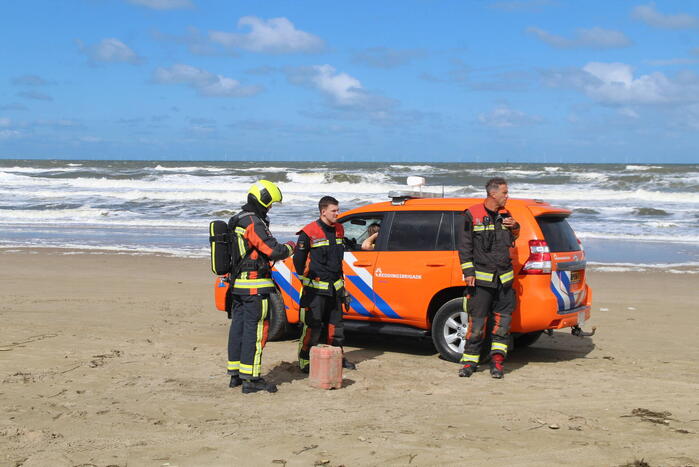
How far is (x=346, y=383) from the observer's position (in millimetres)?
6418

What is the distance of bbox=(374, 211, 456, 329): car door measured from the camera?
7.22 meters

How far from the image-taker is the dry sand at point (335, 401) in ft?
15.2

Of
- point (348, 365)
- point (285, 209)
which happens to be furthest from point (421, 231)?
point (285, 209)

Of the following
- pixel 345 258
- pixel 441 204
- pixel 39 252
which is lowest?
pixel 39 252

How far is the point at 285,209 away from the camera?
1213 inches

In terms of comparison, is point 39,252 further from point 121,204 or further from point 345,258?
point 121,204

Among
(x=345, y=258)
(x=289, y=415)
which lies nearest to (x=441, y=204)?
(x=345, y=258)

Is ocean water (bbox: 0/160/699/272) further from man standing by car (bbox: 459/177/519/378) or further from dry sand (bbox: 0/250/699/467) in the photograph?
man standing by car (bbox: 459/177/519/378)

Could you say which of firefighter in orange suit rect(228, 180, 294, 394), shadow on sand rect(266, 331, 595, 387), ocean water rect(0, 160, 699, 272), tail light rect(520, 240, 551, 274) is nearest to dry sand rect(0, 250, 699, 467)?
shadow on sand rect(266, 331, 595, 387)

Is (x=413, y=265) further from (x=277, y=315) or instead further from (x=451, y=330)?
(x=277, y=315)

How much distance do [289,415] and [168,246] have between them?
1336 centimetres

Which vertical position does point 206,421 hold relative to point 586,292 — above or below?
below

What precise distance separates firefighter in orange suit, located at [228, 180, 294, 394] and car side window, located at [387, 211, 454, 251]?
68.2 inches

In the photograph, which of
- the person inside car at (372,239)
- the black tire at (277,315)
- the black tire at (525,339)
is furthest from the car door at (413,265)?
the black tire at (525,339)
